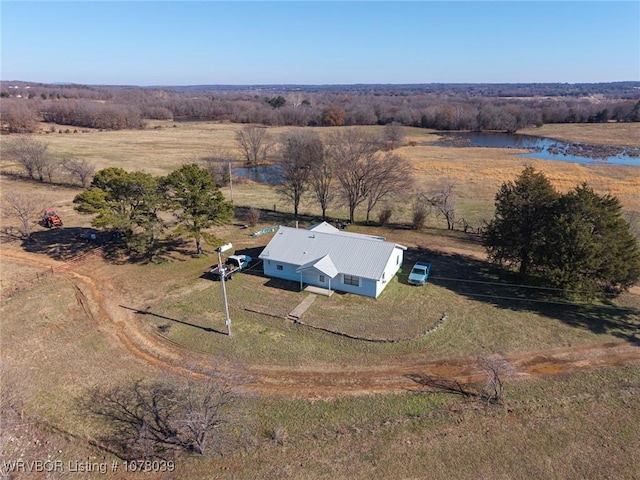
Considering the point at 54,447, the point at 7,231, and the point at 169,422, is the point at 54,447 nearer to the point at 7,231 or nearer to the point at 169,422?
the point at 169,422

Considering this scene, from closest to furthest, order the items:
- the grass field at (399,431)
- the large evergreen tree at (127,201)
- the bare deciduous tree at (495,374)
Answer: the grass field at (399,431) < the bare deciduous tree at (495,374) < the large evergreen tree at (127,201)

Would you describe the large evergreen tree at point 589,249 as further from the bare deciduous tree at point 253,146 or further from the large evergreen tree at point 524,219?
the bare deciduous tree at point 253,146

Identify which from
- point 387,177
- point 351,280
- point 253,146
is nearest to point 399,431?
point 351,280

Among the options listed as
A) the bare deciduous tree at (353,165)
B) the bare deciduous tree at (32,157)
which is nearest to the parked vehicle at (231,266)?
the bare deciduous tree at (353,165)

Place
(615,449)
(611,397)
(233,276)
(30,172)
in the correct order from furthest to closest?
1. (30,172)
2. (233,276)
3. (611,397)
4. (615,449)

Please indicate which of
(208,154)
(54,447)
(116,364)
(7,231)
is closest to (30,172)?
(7,231)

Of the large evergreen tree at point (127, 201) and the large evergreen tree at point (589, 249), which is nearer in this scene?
the large evergreen tree at point (589, 249)

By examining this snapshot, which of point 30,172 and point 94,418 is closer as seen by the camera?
point 94,418
